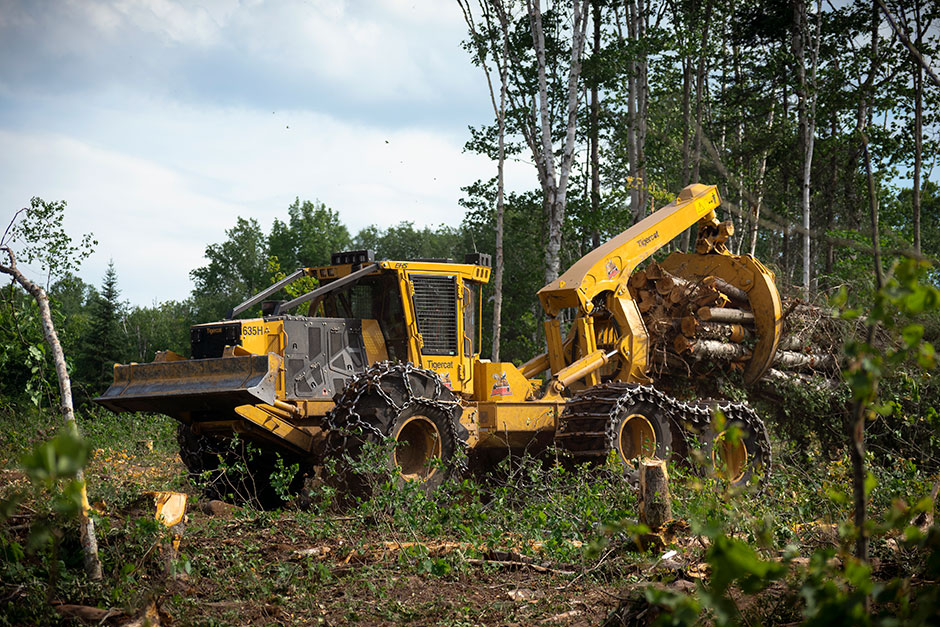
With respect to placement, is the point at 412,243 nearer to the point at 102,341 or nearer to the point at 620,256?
the point at 102,341

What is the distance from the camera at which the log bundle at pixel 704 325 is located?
12.0 meters

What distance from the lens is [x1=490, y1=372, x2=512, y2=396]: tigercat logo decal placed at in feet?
35.9

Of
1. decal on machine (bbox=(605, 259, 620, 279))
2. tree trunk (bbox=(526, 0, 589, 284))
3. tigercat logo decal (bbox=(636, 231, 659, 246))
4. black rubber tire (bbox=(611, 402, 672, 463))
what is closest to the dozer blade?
black rubber tire (bbox=(611, 402, 672, 463))

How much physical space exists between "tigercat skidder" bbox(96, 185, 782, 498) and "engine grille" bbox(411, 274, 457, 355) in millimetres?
17

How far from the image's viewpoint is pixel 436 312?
10812 mm

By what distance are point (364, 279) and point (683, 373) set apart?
15.4 ft

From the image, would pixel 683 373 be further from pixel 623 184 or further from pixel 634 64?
pixel 623 184

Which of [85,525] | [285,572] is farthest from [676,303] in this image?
[85,525]

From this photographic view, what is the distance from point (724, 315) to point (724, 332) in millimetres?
264

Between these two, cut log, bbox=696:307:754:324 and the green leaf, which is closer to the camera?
the green leaf

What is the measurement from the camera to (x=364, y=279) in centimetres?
1080

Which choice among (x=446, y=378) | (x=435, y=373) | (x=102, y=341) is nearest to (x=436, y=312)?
(x=446, y=378)

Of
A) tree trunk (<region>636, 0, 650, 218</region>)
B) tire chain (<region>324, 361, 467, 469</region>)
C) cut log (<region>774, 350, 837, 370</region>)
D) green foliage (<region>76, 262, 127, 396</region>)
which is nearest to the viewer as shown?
tire chain (<region>324, 361, 467, 469</region>)

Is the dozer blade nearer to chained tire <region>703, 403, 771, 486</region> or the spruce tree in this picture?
chained tire <region>703, 403, 771, 486</region>
